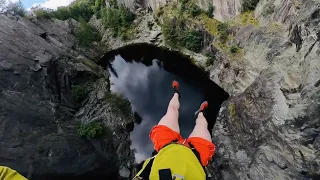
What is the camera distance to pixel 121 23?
114 ft

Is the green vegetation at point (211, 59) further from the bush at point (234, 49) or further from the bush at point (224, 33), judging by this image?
the bush at point (234, 49)

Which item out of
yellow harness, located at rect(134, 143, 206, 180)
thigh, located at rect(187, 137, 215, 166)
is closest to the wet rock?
thigh, located at rect(187, 137, 215, 166)

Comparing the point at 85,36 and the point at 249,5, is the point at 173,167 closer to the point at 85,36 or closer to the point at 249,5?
the point at 249,5

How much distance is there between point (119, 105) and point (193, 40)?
10814 mm

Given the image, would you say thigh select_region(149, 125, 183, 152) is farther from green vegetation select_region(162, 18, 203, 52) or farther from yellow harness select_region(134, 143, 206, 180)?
green vegetation select_region(162, 18, 203, 52)

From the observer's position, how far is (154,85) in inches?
882

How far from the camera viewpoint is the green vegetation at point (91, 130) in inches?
626

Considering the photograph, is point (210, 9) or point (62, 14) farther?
point (62, 14)

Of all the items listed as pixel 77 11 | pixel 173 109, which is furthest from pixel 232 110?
pixel 77 11

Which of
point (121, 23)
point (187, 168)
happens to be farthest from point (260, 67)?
point (121, 23)

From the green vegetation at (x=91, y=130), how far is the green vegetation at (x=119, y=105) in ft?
6.25

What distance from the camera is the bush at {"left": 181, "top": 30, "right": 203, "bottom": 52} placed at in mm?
25609

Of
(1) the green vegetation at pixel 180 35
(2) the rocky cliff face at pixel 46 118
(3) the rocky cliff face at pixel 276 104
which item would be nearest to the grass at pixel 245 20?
(3) the rocky cliff face at pixel 276 104

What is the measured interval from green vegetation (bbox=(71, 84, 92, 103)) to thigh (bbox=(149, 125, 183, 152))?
16.2 m
